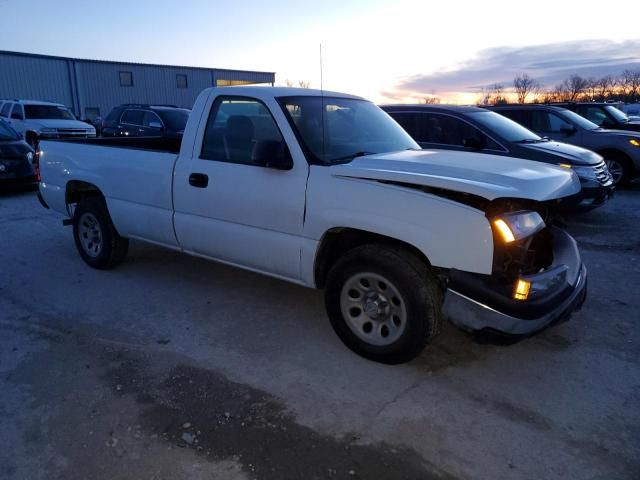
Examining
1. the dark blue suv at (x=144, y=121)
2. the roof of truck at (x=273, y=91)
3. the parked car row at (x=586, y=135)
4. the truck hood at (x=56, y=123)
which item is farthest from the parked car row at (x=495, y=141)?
the truck hood at (x=56, y=123)

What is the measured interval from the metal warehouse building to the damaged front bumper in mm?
29266

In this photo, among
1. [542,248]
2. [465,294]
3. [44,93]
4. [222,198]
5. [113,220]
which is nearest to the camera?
[465,294]

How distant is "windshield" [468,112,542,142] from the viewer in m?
7.45

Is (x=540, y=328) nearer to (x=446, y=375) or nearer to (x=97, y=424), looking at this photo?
(x=446, y=375)

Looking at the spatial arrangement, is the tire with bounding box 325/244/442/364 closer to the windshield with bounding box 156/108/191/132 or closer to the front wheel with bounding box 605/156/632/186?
the front wheel with bounding box 605/156/632/186

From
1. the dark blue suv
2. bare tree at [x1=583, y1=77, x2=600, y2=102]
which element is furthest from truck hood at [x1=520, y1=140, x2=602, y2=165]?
bare tree at [x1=583, y1=77, x2=600, y2=102]

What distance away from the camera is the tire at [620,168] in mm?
10141

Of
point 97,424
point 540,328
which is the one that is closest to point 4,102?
point 97,424

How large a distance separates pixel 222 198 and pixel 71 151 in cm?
243

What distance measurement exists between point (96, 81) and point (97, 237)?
32155 mm

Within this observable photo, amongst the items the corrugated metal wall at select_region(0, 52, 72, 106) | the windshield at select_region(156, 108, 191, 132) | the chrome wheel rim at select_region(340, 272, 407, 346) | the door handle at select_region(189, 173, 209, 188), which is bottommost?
the chrome wheel rim at select_region(340, 272, 407, 346)

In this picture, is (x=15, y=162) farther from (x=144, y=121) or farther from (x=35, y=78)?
(x=35, y=78)

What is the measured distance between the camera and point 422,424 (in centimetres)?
280

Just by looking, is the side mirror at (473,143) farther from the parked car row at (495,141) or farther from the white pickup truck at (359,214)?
the white pickup truck at (359,214)
